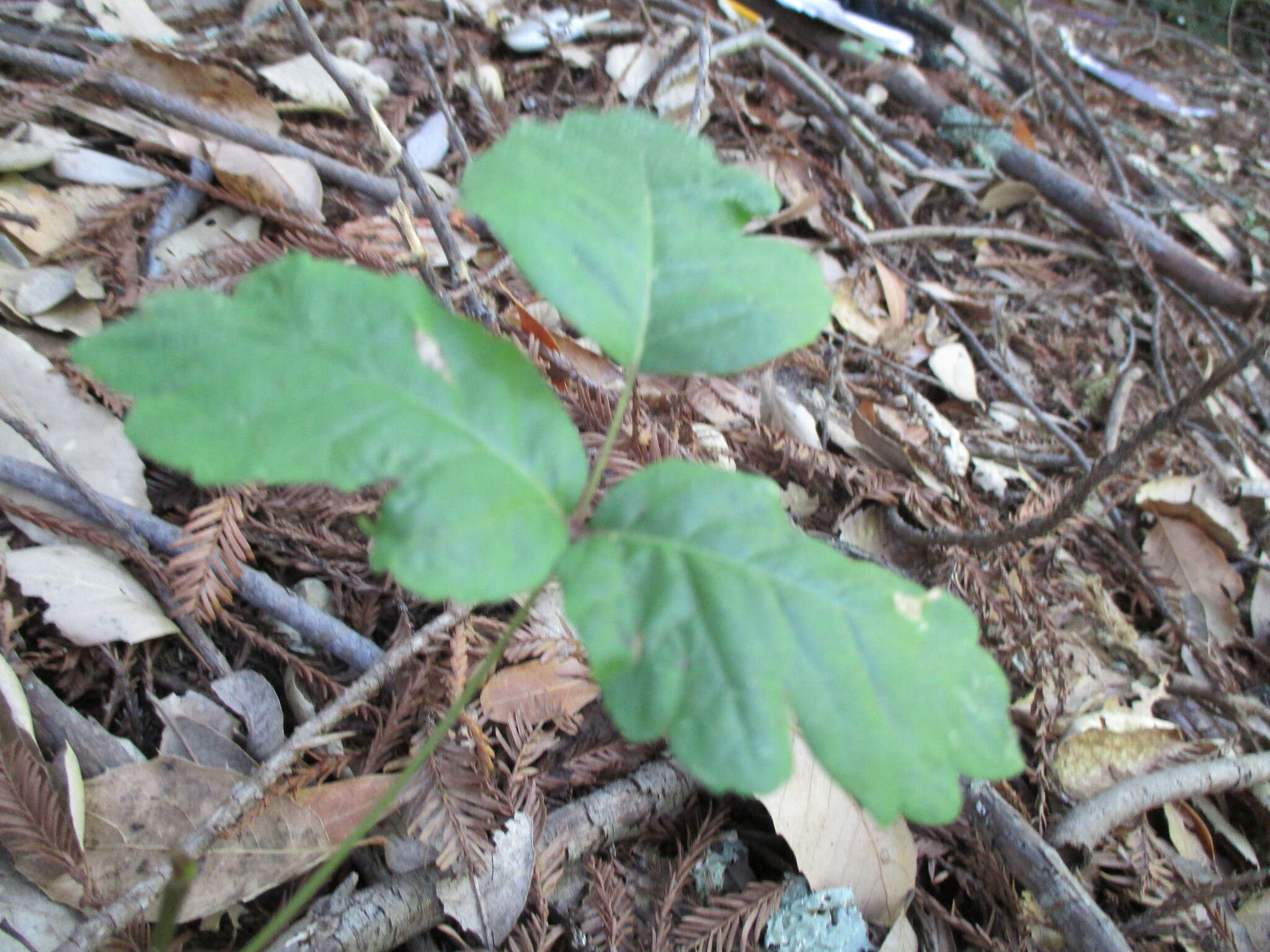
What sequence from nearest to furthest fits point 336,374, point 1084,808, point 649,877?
point 336,374
point 649,877
point 1084,808

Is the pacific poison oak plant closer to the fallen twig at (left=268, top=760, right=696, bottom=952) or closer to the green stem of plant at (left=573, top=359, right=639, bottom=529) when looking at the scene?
the green stem of plant at (left=573, top=359, right=639, bottom=529)

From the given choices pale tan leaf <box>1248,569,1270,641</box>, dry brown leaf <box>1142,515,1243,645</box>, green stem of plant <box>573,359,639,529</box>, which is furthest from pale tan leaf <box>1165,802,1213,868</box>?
green stem of plant <box>573,359,639,529</box>

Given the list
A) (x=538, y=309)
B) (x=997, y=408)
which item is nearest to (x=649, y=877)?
(x=538, y=309)

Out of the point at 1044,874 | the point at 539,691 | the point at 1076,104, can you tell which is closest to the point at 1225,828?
the point at 1044,874

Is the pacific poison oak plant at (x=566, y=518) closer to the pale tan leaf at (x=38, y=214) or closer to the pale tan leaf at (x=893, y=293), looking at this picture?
the pale tan leaf at (x=38, y=214)

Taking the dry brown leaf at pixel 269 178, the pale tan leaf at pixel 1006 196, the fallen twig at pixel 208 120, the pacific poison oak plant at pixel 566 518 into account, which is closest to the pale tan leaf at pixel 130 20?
the fallen twig at pixel 208 120

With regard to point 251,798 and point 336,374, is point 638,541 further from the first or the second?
point 251,798
